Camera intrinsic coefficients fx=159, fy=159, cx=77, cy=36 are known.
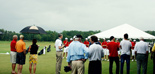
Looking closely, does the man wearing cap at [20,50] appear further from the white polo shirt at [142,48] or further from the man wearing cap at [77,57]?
the white polo shirt at [142,48]

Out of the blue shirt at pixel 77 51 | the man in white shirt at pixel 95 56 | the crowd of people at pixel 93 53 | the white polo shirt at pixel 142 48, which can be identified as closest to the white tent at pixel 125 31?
the crowd of people at pixel 93 53

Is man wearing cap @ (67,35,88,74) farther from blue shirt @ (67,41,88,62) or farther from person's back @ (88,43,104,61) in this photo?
person's back @ (88,43,104,61)

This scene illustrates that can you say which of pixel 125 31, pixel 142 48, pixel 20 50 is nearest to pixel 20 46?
pixel 20 50

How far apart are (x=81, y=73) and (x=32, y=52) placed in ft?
11.7

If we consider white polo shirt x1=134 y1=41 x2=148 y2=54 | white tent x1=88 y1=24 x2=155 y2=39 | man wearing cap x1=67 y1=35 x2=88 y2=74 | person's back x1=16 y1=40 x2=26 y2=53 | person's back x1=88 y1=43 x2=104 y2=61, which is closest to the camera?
man wearing cap x1=67 y1=35 x2=88 y2=74

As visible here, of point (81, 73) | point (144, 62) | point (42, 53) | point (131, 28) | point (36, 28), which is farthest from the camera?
point (42, 53)

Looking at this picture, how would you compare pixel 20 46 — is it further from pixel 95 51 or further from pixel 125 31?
pixel 125 31

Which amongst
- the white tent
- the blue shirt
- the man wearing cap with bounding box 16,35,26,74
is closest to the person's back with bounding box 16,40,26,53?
the man wearing cap with bounding box 16,35,26,74

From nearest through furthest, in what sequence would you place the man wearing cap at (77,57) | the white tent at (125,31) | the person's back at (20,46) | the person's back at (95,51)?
the man wearing cap at (77,57) → the person's back at (95,51) → the person's back at (20,46) → the white tent at (125,31)

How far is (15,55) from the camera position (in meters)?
8.33

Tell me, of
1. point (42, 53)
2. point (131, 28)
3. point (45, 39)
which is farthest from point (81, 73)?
point (45, 39)

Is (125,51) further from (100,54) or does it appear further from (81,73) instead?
(81,73)

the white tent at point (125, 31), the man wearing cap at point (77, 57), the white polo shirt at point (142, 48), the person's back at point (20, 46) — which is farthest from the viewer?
the white tent at point (125, 31)

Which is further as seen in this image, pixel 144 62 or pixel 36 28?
pixel 36 28
